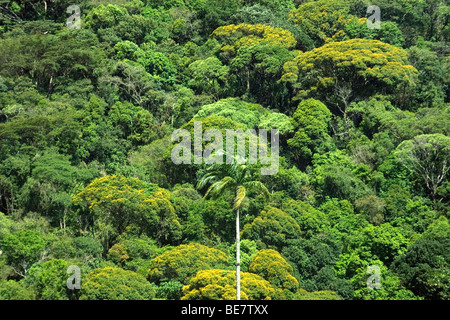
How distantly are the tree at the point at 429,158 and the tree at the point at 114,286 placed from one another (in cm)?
1906

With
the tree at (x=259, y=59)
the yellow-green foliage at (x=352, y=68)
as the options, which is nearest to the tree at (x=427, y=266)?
the yellow-green foliage at (x=352, y=68)

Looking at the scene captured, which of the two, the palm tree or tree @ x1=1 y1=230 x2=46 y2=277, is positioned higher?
the palm tree

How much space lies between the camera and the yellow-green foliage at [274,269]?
33281 millimetres

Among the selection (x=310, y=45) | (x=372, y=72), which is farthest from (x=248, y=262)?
(x=310, y=45)

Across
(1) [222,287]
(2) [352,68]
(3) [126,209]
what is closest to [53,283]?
(1) [222,287]

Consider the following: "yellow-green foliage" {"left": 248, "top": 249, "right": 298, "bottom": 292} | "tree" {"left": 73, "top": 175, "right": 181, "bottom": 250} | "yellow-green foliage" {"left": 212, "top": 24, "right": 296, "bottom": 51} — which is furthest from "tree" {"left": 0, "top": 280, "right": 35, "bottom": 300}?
"yellow-green foliage" {"left": 212, "top": 24, "right": 296, "bottom": 51}

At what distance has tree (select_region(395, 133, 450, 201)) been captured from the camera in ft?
135

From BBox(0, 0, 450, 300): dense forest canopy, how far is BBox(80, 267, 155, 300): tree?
0.09 meters

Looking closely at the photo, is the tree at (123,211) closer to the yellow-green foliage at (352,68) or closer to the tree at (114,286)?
the tree at (114,286)

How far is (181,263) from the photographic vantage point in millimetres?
33375

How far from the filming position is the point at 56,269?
31.0m

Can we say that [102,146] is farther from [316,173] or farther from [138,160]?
[316,173]

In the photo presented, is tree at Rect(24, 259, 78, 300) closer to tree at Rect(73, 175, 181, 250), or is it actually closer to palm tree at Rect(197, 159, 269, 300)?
tree at Rect(73, 175, 181, 250)

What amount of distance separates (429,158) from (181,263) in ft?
57.8
